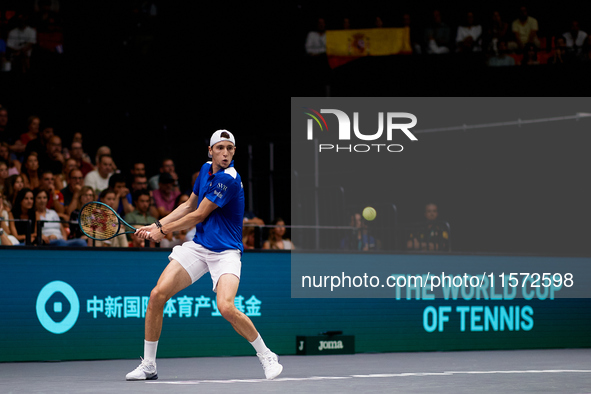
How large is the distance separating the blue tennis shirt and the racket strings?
2.83ft

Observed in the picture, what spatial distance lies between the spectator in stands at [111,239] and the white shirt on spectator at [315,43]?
7.38 metres

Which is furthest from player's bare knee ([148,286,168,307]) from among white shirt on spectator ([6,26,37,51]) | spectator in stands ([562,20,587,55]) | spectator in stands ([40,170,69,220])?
spectator in stands ([562,20,587,55])

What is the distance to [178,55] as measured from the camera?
1881cm

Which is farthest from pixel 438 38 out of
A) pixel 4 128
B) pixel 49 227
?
pixel 49 227

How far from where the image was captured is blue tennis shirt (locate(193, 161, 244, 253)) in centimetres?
790

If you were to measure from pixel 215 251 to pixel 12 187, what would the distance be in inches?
194

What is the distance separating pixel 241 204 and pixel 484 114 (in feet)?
33.8

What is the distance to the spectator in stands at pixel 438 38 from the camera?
60.3 ft

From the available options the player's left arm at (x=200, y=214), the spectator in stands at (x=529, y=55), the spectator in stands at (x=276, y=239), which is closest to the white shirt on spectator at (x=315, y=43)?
the spectator in stands at (x=529, y=55)

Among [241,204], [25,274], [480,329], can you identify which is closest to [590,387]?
[241,204]

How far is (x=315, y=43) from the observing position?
18531mm

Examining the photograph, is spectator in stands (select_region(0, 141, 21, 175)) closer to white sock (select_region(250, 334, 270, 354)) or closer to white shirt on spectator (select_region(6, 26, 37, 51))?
white shirt on spectator (select_region(6, 26, 37, 51))

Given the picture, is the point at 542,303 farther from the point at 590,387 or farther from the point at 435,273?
the point at 590,387

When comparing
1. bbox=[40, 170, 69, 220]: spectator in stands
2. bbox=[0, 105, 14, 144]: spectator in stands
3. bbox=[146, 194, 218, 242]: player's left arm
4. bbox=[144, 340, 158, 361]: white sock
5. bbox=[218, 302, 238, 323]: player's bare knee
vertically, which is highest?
bbox=[0, 105, 14, 144]: spectator in stands
